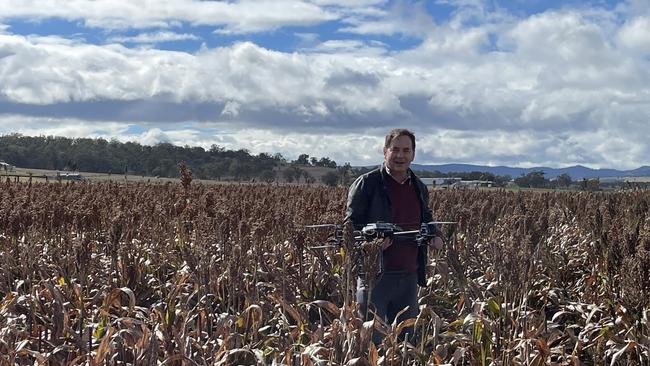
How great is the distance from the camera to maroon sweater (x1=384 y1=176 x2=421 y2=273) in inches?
202

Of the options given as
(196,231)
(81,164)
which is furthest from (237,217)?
(81,164)

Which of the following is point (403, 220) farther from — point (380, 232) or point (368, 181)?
point (380, 232)

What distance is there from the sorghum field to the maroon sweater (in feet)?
1.31

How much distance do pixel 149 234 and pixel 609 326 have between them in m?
5.96

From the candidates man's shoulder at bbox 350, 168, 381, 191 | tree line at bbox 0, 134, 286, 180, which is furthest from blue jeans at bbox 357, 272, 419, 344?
tree line at bbox 0, 134, 286, 180

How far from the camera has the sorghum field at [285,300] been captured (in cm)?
432

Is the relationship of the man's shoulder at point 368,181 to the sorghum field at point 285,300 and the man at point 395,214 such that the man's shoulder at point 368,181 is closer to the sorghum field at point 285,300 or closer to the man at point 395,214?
the man at point 395,214

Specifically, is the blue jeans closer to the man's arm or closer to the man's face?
the man's arm

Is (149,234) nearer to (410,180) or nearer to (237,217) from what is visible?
(237,217)

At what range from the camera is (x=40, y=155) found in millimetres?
97375

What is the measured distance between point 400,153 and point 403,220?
0.54 meters

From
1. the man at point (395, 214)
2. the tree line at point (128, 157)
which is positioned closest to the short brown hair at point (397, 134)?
the man at point (395, 214)

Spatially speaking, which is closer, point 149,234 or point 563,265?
point 563,265

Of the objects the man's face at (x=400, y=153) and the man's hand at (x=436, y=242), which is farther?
the man's face at (x=400, y=153)
